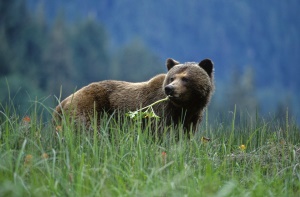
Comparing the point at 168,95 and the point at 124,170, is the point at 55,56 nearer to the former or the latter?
the point at 168,95

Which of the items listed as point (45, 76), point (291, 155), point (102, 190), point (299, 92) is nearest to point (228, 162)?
point (291, 155)

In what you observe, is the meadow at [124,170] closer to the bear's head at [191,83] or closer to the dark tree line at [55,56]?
the bear's head at [191,83]

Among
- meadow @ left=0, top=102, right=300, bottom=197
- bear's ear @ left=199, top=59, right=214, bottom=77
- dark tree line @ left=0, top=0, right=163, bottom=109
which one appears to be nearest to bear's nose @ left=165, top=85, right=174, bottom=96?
bear's ear @ left=199, top=59, right=214, bottom=77

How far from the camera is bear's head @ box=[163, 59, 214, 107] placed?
296 inches

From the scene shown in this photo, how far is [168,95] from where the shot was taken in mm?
7527

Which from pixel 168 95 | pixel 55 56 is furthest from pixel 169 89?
pixel 55 56

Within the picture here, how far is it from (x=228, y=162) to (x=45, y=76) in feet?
176

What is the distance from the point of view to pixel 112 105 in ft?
27.7

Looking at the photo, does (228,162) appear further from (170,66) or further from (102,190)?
(170,66)

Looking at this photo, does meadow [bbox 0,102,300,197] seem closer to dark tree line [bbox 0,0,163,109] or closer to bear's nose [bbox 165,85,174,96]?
bear's nose [bbox 165,85,174,96]

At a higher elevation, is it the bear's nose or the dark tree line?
the bear's nose

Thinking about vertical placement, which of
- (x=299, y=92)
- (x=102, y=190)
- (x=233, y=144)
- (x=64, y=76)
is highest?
(x=102, y=190)

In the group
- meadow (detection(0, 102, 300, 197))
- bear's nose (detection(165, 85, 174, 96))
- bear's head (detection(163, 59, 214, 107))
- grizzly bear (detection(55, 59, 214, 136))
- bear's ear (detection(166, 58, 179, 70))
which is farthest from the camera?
bear's ear (detection(166, 58, 179, 70))

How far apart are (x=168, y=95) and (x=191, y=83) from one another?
0.36m
